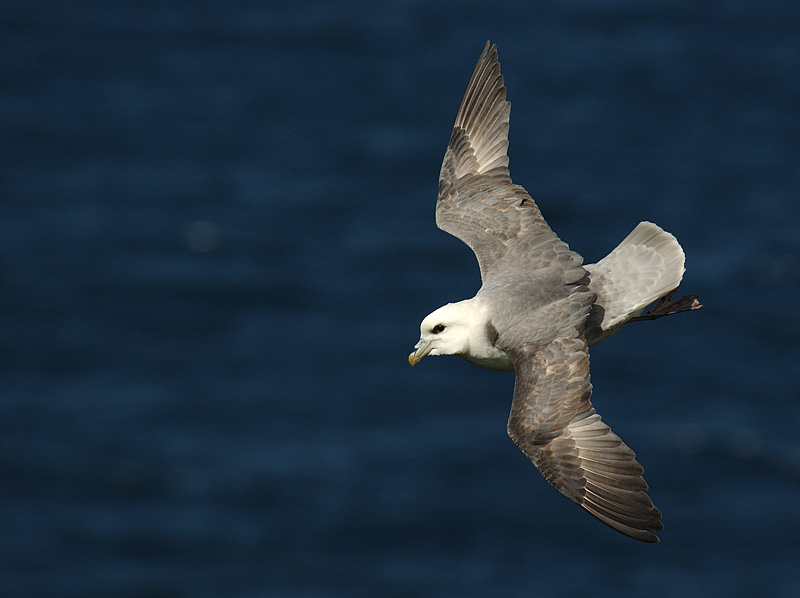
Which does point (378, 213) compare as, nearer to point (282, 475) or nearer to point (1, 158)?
point (282, 475)

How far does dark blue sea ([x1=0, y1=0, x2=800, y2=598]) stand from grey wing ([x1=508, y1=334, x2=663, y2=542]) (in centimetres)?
2818

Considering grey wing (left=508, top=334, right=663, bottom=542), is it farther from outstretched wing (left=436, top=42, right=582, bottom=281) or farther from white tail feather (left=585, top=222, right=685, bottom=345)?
outstretched wing (left=436, top=42, right=582, bottom=281)

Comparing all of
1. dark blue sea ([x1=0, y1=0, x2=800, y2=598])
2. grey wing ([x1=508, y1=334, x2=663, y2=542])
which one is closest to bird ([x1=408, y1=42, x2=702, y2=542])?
grey wing ([x1=508, y1=334, x2=663, y2=542])

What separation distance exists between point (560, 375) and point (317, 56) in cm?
4596

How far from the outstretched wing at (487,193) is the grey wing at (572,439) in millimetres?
1234

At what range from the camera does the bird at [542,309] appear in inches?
343

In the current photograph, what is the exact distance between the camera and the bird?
343 inches

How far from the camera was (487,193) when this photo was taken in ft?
36.1

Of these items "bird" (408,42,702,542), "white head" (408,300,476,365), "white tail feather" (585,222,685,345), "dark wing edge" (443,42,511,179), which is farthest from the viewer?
"dark wing edge" (443,42,511,179)

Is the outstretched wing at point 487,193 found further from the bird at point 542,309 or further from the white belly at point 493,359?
the white belly at point 493,359

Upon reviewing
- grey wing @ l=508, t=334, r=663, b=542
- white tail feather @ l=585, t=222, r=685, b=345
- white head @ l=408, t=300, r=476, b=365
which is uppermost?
white tail feather @ l=585, t=222, r=685, b=345

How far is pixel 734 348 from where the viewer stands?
40969 mm

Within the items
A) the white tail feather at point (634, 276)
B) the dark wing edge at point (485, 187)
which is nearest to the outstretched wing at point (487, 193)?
the dark wing edge at point (485, 187)

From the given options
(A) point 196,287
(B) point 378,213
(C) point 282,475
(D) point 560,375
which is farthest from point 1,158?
(D) point 560,375
